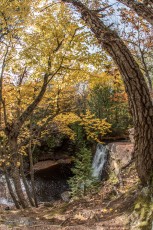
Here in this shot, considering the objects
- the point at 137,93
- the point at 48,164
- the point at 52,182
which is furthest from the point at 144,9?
the point at 48,164

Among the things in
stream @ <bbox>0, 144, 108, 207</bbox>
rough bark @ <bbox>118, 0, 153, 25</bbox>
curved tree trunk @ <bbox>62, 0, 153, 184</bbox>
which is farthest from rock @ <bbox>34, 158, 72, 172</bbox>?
rough bark @ <bbox>118, 0, 153, 25</bbox>

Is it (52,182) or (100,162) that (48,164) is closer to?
(52,182)

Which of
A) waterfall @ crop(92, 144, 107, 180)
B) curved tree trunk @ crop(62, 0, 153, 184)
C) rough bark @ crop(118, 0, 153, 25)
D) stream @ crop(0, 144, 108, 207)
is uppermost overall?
rough bark @ crop(118, 0, 153, 25)

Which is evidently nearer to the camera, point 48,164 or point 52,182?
point 52,182

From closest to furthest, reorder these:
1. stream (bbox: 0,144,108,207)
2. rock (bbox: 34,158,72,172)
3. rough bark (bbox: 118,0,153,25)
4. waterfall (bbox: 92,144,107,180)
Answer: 1. rough bark (bbox: 118,0,153,25)
2. stream (bbox: 0,144,108,207)
3. waterfall (bbox: 92,144,107,180)
4. rock (bbox: 34,158,72,172)

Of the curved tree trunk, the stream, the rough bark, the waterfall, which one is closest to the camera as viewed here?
the rough bark

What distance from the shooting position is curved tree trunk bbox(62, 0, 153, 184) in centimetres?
318

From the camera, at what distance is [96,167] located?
12.0 m

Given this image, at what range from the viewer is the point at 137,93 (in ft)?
10.4

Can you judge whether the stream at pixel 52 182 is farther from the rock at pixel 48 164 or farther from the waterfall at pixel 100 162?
the rock at pixel 48 164

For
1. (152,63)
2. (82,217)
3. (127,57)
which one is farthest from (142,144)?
(152,63)

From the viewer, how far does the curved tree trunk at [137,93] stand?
318 centimetres

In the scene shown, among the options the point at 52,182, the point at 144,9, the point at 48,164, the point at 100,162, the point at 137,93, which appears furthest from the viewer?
the point at 48,164

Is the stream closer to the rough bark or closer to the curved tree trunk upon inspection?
the curved tree trunk
